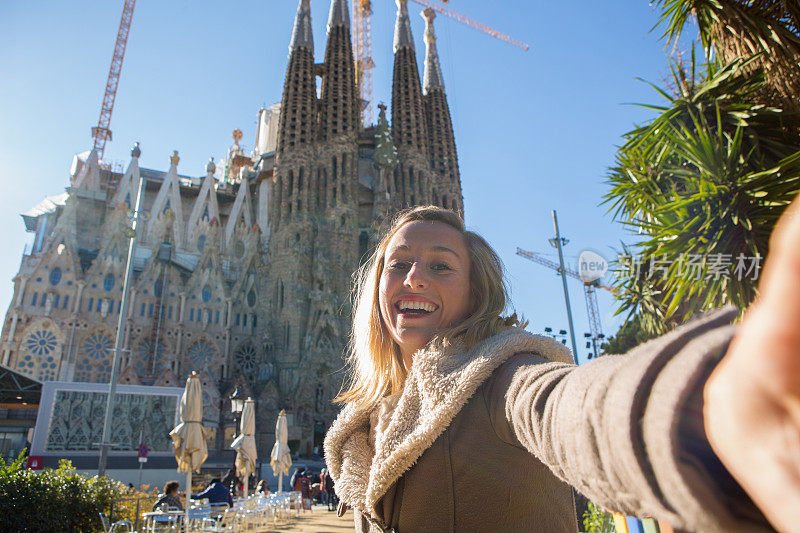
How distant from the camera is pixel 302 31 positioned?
35312mm

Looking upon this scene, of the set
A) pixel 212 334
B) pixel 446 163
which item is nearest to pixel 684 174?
pixel 212 334

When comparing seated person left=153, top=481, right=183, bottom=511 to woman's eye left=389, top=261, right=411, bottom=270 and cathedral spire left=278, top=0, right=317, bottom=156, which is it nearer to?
woman's eye left=389, top=261, right=411, bottom=270

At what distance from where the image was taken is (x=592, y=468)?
1.91ft

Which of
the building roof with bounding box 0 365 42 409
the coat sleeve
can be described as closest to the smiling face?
the coat sleeve

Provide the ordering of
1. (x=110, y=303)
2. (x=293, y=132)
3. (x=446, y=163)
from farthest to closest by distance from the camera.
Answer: (x=446, y=163) → (x=293, y=132) → (x=110, y=303)

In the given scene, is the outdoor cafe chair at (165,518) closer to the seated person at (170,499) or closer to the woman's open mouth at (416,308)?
the seated person at (170,499)

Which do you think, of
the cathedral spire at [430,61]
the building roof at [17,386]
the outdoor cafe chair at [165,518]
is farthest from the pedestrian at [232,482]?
the cathedral spire at [430,61]

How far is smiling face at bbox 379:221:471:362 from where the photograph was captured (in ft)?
4.56

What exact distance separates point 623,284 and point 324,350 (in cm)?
2321

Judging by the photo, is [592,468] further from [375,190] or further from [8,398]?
[375,190]

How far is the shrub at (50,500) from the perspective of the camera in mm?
6105

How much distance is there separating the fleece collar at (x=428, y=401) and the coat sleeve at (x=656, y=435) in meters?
0.39

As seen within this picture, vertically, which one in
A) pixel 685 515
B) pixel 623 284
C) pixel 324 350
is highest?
pixel 324 350

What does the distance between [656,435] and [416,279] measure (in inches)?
37.4
